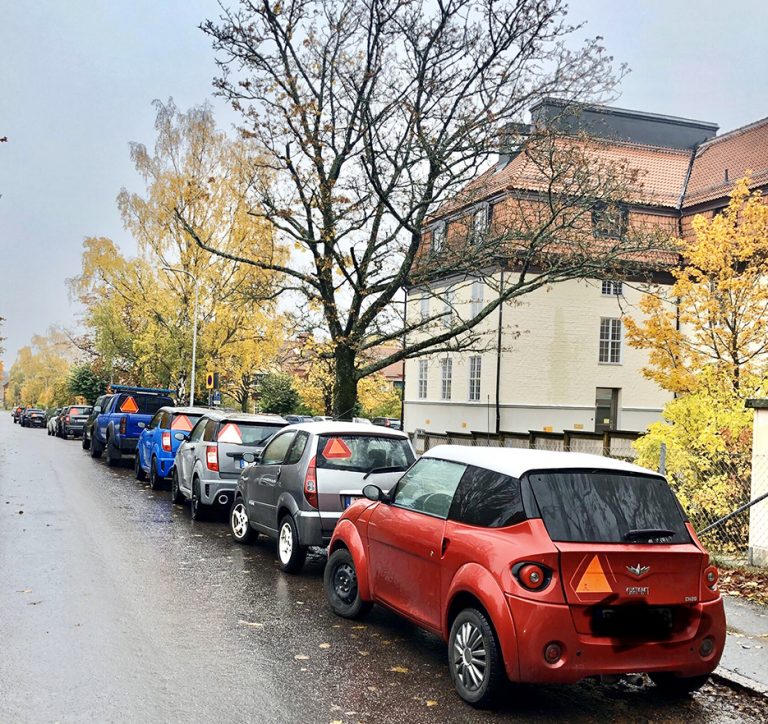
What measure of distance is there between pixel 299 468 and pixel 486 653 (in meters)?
4.65

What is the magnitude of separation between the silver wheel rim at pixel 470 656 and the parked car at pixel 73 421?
40.1 meters

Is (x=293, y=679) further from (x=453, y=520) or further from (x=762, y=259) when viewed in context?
(x=762, y=259)

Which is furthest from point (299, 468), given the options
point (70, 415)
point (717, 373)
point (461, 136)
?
point (70, 415)

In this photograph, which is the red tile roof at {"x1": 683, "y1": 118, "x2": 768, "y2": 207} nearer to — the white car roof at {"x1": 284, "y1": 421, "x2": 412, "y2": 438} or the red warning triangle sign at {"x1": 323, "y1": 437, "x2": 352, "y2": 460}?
the white car roof at {"x1": 284, "y1": 421, "x2": 412, "y2": 438}

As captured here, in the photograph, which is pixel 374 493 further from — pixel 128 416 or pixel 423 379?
pixel 423 379

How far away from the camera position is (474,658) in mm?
5523

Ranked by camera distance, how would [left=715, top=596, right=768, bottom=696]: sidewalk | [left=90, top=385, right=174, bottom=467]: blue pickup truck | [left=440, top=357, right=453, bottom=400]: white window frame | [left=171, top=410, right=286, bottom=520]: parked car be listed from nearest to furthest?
[left=715, top=596, right=768, bottom=696]: sidewalk
[left=171, top=410, right=286, bottom=520]: parked car
[left=90, top=385, right=174, bottom=467]: blue pickup truck
[left=440, top=357, right=453, bottom=400]: white window frame

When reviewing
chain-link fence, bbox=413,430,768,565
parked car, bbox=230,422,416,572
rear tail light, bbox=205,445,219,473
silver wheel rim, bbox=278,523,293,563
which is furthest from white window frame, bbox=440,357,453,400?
silver wheel rim, bbox=278,523,293,563

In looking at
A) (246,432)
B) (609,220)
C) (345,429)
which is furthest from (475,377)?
(345,429)

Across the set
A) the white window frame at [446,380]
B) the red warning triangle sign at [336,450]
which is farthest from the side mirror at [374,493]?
the white window frame at [446,380]

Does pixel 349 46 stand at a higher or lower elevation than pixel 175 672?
higher

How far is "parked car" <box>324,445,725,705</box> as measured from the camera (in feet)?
16.9

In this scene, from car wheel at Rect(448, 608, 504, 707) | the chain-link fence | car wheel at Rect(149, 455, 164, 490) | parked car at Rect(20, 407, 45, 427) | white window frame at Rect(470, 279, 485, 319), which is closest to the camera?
car wheel at Rect(448, 608, 504, 707)

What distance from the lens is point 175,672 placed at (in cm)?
589
